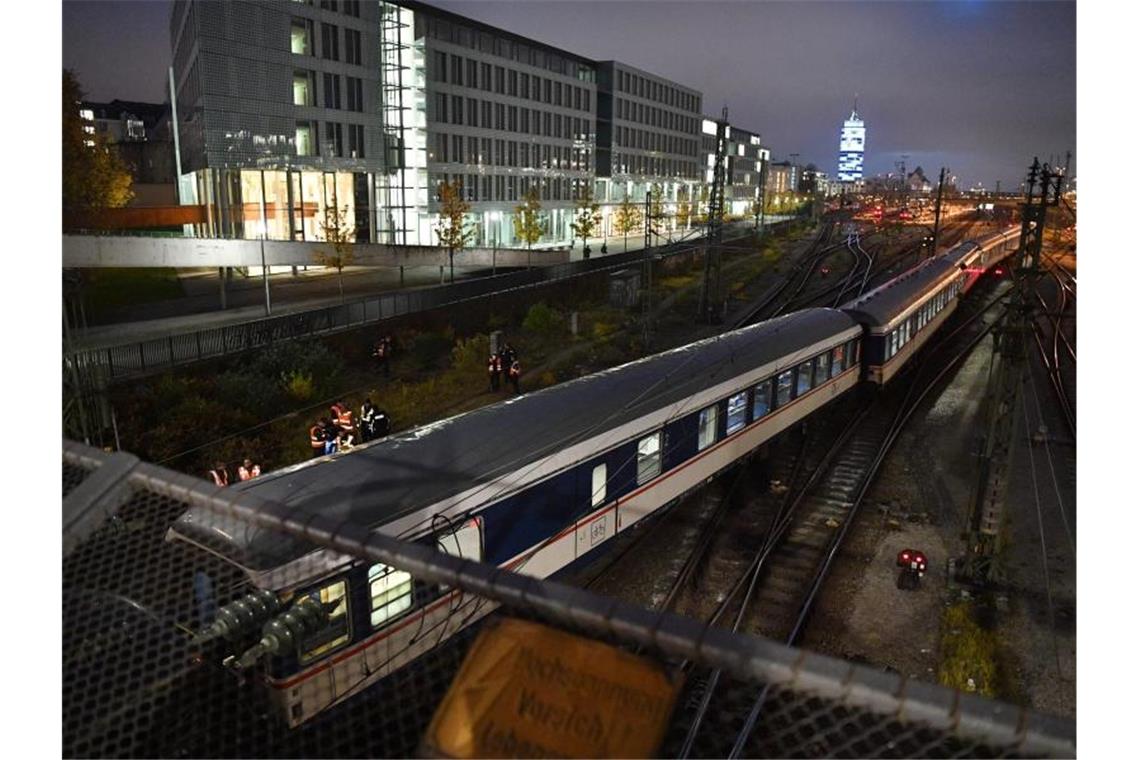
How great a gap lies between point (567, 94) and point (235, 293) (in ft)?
139

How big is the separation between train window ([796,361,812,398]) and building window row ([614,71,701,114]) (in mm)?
62628

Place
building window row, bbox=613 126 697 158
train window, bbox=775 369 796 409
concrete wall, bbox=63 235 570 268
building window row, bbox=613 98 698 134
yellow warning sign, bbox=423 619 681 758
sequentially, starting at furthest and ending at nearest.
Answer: building window row, bbox=613 126 697 158, building window row, bbox=613 98 698 134, concrete wall, bbox=63 235 570 268, train window, bbox=775 369 796 409, yellow warning sign, bbox=423 619 681 758

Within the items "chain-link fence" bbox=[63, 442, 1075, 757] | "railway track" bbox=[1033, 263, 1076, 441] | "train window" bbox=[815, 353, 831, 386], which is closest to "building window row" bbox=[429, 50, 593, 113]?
"railway track" bbox=[1033, 263, 1076, 441]

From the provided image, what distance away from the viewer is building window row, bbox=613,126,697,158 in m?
77.6

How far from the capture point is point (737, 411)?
15398mm

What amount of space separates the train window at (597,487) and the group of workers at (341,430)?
4.56m

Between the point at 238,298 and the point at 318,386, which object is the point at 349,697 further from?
the point at 238,298

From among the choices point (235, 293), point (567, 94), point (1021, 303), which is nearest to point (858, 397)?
point (1021, 303)

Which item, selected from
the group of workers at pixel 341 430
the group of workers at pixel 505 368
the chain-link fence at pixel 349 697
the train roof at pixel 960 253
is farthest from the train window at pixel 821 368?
the train roof at pixel 960 253

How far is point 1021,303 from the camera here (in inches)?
531

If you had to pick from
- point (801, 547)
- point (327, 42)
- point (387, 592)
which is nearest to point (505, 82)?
point (327, 42)

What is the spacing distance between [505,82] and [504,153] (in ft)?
18.1

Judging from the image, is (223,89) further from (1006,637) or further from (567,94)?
(1006,637)

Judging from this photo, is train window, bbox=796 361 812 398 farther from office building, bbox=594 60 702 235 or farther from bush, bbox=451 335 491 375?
office building, bbox=594 60 702 235
